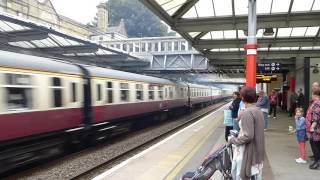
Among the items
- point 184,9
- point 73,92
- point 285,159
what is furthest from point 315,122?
point 184,9

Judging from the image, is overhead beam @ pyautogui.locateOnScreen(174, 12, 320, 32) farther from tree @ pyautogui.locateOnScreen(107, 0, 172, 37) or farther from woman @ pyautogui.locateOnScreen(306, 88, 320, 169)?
tree @ pyautogui.locateOnScreen(107, 0, 172, 37)

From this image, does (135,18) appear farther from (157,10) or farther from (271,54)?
(157,10)

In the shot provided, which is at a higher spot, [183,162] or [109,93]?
[109,93]

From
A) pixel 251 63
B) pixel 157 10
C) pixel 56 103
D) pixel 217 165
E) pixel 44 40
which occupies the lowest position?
pixel 217 165

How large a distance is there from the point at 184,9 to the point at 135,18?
325ft

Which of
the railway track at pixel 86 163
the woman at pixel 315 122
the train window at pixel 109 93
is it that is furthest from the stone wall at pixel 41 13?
the woman at pixel 315 122

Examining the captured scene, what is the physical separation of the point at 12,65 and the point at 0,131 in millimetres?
1439

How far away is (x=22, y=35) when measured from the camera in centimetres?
2334

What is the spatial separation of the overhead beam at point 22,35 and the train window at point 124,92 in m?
7.13

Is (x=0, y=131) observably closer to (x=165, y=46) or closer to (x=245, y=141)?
(x=245, y=141)

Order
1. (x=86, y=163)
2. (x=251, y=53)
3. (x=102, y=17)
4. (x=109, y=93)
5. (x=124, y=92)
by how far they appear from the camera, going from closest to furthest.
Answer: (x=86, y=163) < (x=251, y=53) < (x=109, y=93) < (x=124, y=92) < (x=102, y=17)

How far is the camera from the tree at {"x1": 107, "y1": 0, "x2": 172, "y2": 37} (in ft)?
361

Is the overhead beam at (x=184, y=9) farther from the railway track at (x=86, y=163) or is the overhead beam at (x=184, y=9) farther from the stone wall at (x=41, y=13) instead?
the stone wall at (x=41, y=13)

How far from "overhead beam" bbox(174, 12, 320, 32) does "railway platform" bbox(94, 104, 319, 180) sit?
4432mm
